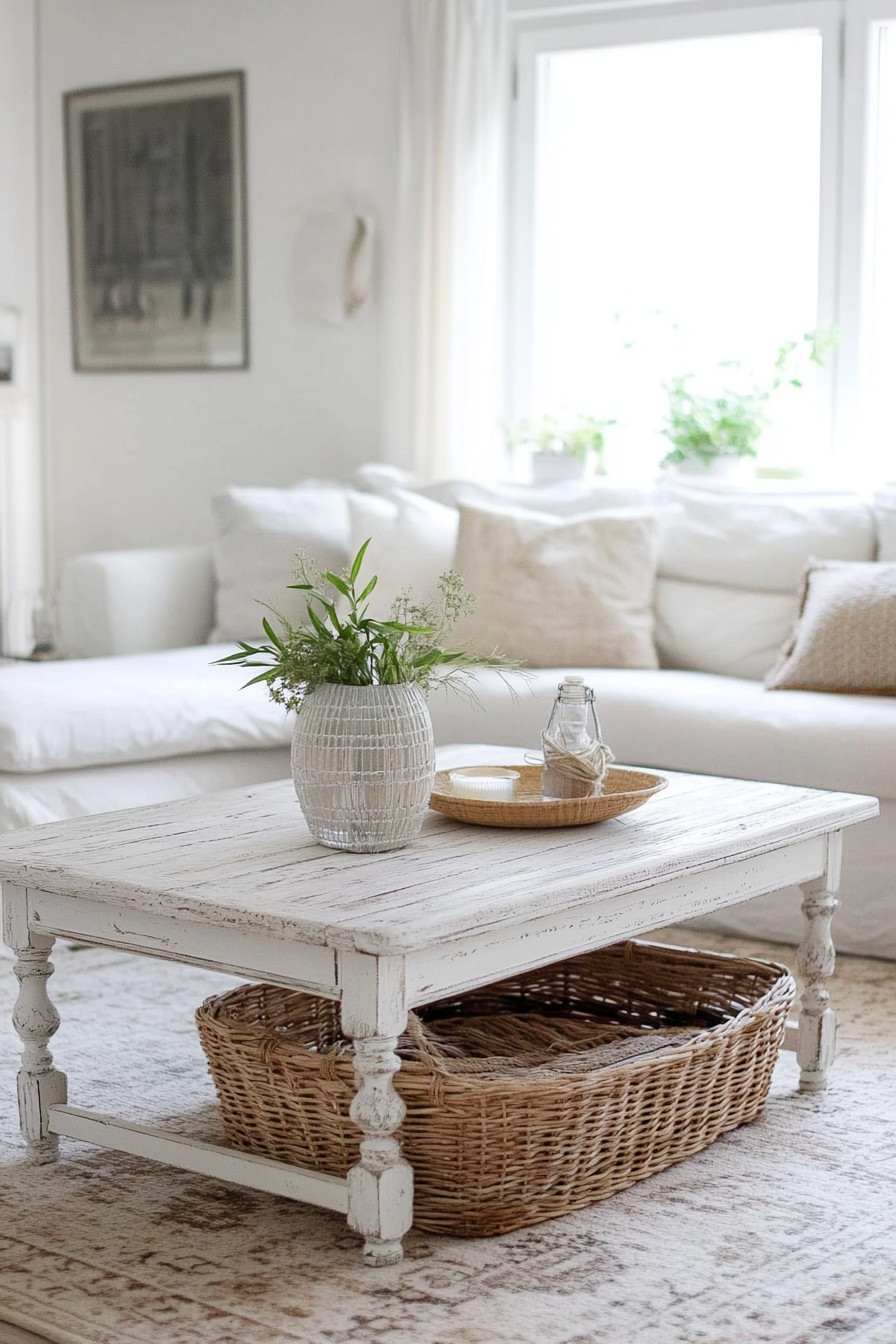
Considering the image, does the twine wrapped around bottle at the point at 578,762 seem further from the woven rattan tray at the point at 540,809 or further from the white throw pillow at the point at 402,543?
the white throw pillow at the point at 402,543

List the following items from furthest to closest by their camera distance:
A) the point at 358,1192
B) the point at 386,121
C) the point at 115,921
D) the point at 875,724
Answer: the point at 386,121, the point at 875,724, the point at 115,921, the point at 358,1192

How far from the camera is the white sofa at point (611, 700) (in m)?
3.32

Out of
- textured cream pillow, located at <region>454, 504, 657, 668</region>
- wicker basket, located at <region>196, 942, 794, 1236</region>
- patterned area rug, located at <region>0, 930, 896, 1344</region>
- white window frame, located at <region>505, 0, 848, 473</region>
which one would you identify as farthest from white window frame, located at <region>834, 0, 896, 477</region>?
patterned area rug, located at <region>0, 930, 896, 1344</region>

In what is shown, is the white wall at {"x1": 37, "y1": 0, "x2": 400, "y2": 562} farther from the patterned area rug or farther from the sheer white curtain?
the patterned area rug

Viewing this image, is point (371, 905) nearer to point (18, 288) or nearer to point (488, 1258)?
point (488, 1258)

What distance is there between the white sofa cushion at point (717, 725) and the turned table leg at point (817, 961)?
0.75m

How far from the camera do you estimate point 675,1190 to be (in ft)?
7.20

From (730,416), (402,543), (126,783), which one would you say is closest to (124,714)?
(126,783)

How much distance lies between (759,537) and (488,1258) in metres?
2.40

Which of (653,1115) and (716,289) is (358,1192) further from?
(716,289)

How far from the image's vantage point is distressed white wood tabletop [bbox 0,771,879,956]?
1.91m

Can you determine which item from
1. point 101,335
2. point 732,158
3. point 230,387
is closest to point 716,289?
point 732,158

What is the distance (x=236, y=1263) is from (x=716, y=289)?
11.1 feet

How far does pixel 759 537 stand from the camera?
405 cm
